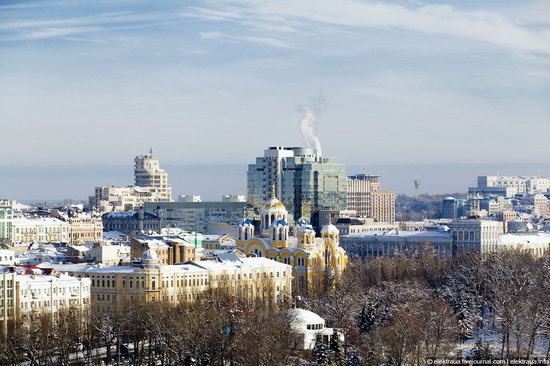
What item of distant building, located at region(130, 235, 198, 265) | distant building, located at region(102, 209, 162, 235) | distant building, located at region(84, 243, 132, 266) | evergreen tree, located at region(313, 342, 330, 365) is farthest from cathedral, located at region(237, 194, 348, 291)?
distant building, located at region(102, 209, 162, 235)

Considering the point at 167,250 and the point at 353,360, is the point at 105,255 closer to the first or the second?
the point at 167,250

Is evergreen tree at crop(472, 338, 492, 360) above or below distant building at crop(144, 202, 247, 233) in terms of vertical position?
below

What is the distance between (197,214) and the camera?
148250 millimetres

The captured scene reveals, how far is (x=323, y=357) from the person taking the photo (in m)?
63.7

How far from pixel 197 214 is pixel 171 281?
208 feet

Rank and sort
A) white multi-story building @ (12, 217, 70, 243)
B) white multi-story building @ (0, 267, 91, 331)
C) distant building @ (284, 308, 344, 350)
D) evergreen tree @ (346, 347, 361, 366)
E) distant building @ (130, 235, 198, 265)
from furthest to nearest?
white multi-story building @ (12, 217, 70, 243) < distant building @ (130, 235, 198, 265) < white multi-story building @ (0, 267, 91, 331) < distant building @ (284, 308, 344, 350) < evergreen tree @ (346, 347, 361, 366)

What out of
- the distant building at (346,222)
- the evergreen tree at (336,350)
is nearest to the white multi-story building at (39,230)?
the distant building at (346,222)

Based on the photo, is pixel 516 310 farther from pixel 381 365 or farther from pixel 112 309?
pixel 112 309

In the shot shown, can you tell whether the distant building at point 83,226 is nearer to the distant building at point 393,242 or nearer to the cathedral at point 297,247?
the distant building at point 393,242

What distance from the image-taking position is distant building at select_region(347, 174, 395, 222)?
177 m

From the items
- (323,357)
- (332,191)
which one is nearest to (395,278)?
(323,357)

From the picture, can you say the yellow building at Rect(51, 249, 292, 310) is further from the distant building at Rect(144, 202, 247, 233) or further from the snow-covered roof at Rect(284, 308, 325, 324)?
the distant building at Rect(144, 202, 247, 233)

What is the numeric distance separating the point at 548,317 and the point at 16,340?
896 inches

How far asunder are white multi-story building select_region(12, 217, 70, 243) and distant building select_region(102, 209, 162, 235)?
8831 mm
